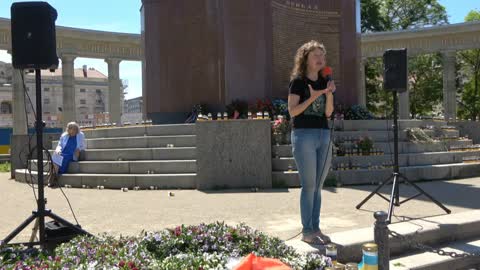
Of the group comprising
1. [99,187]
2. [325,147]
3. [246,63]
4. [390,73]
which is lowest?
[99,187]

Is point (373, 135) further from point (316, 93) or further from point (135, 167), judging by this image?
point (316, 93)

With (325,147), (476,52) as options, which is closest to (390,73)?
(325,147)

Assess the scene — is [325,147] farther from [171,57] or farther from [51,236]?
[171,57]

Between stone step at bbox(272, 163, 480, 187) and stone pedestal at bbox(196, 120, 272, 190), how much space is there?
13.1 inches

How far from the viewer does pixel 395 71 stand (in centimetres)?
707

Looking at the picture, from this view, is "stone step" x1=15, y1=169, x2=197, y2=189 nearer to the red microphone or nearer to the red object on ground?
the red microphone

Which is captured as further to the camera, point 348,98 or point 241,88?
point 348,98

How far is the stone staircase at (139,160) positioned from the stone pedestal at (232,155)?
460 millimetres

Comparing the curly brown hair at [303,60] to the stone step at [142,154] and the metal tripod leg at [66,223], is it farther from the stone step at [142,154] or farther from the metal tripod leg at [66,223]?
the stone step at [142,154]

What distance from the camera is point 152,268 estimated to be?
3.26 meters

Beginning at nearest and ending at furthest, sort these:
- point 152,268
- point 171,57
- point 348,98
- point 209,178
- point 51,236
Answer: point 152,268
point 51,236
point 209,178
point 171,57
point 348,98

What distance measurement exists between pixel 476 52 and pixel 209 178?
1346 inches

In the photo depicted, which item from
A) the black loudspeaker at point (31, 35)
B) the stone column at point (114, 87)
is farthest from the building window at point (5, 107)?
the black loudspeaker at point (31, 35)

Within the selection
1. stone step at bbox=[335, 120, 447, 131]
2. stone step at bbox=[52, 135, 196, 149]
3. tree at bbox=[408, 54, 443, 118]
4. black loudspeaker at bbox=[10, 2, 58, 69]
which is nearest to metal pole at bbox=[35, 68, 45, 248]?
black loudspeaker at bbox=[10, 2, 58, 69]
